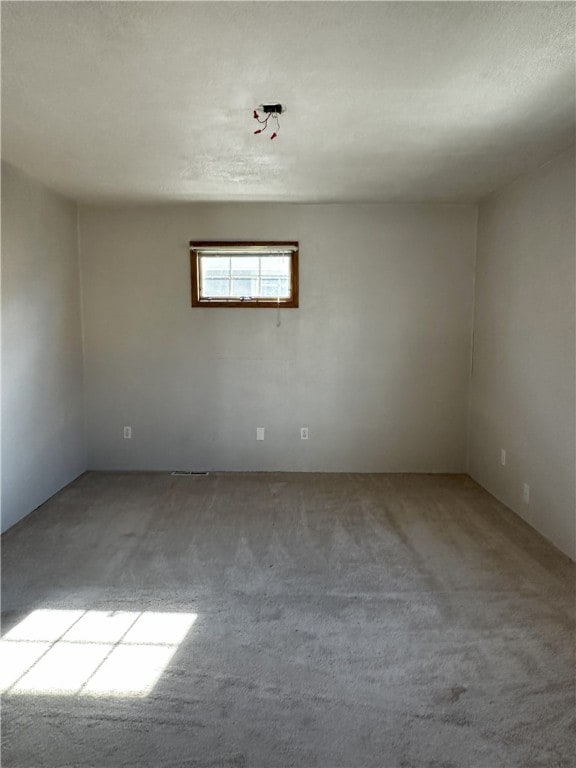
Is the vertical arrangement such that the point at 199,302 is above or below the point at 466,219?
below

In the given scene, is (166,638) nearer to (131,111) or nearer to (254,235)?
(131,111)

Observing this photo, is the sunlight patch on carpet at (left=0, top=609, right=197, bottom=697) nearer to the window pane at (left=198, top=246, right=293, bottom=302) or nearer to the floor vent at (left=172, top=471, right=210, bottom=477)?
the floor vent at (left=172, top=471, right=210, bottom=477)

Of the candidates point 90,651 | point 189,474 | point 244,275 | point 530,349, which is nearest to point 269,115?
point 244,275

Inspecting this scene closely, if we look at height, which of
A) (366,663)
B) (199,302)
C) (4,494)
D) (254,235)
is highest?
(254,235)

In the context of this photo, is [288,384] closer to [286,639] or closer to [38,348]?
[38,348]

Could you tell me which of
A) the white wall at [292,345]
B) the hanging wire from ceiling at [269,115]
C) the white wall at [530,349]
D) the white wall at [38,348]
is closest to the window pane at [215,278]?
the white wall at [292,345]

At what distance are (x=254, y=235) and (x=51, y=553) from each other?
2.94 meters

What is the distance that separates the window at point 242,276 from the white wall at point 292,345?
9 cm

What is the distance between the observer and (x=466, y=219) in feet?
14.3

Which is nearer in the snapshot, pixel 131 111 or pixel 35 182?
pixel 131 111

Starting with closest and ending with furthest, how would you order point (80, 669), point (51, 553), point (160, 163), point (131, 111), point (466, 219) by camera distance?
point (80, 669) → point (131, 111) → point (51, 553) → point (160, 163) → point (466, 219)

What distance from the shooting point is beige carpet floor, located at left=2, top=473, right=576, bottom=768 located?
1.59 m

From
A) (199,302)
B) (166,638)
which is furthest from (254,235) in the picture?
(166,638)

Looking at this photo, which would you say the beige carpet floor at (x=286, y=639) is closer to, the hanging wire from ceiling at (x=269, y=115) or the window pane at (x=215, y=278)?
the window pane at (x=215, y=278)
